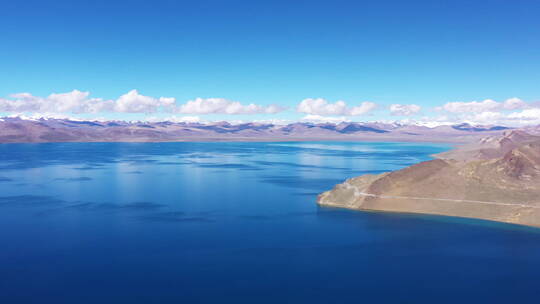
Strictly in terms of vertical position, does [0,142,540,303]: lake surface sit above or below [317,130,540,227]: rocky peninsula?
below

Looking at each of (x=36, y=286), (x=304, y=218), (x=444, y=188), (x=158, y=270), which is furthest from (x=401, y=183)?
(x=36, y=286)

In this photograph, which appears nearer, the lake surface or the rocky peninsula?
the lake surface

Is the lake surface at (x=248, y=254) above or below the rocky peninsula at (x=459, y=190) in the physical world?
below

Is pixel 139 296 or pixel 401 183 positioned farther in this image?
pixel 401 183

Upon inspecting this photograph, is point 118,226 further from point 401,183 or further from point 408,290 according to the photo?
point 401,183

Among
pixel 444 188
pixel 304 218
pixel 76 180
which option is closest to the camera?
pixel 304 218

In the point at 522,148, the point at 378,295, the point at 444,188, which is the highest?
the point at 522,148

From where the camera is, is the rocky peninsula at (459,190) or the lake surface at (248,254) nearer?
the lake surface at (248,254)

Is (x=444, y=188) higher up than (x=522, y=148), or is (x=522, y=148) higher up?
(x=522, y=148)
